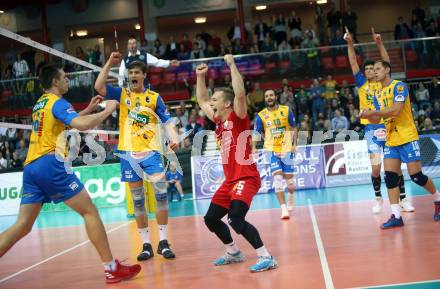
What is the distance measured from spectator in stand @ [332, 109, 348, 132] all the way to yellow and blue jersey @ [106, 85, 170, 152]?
11.6 metres

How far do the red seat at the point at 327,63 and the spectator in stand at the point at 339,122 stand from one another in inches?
126

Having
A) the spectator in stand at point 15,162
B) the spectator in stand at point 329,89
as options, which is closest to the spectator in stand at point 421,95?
the spectator in stand at point 329,89

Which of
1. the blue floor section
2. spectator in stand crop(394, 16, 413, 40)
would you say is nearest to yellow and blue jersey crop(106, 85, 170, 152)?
the blue floor section

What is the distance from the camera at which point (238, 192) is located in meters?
6.56

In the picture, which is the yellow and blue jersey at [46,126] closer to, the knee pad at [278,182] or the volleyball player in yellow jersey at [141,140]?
the volleyball player in yellow jersey at [141,140]

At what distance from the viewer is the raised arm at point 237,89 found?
616 centimetres

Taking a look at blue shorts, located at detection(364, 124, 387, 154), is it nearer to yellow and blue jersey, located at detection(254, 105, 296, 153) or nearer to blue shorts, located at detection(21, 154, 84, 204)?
yellow and blue jersey, located at detection(254, 105, 296, 153)

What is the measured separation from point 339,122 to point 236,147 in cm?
1277

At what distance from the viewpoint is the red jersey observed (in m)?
6.68

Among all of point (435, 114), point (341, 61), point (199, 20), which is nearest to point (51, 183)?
point (435, 114)

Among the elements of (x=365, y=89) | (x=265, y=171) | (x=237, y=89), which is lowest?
(x=265, y=171)

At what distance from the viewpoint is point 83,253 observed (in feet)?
28.5

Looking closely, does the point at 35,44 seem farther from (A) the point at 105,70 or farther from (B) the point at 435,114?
(B) the point at 435,114

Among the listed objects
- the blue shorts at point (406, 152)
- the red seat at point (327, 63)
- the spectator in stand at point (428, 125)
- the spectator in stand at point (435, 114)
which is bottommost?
the blue shorts at point (406, 152)
